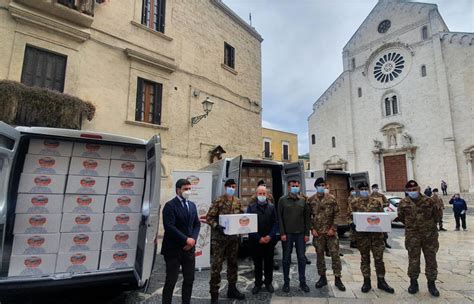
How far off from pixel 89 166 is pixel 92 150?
240 millimetres

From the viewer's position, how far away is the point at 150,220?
340 cm

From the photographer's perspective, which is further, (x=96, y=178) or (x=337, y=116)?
(x=337, y=116)

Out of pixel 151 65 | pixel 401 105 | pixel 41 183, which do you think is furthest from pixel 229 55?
pixel 401 105

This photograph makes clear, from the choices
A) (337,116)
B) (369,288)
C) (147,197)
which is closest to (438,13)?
(337,116)

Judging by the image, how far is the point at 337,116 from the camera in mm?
29609

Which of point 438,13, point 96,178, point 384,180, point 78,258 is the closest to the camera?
point 78,258

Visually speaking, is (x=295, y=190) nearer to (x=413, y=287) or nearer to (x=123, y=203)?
(x=413, y=287)

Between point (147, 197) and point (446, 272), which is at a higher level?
point (147, 197)

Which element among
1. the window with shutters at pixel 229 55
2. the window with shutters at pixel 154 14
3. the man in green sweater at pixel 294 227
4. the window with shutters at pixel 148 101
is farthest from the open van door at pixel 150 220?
the window with shutters at pixel 229 55

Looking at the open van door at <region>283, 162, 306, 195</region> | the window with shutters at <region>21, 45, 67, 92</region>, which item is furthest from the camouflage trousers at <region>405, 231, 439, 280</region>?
the window with shutters at <region>21, 45, 67, 92</region>

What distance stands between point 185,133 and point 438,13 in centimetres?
2686

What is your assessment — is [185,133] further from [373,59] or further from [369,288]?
[373,59]

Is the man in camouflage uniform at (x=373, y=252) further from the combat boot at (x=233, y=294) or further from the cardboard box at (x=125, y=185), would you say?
the cardboard box at (x=125, y=185)

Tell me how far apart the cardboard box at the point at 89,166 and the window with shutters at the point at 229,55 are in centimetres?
1038
